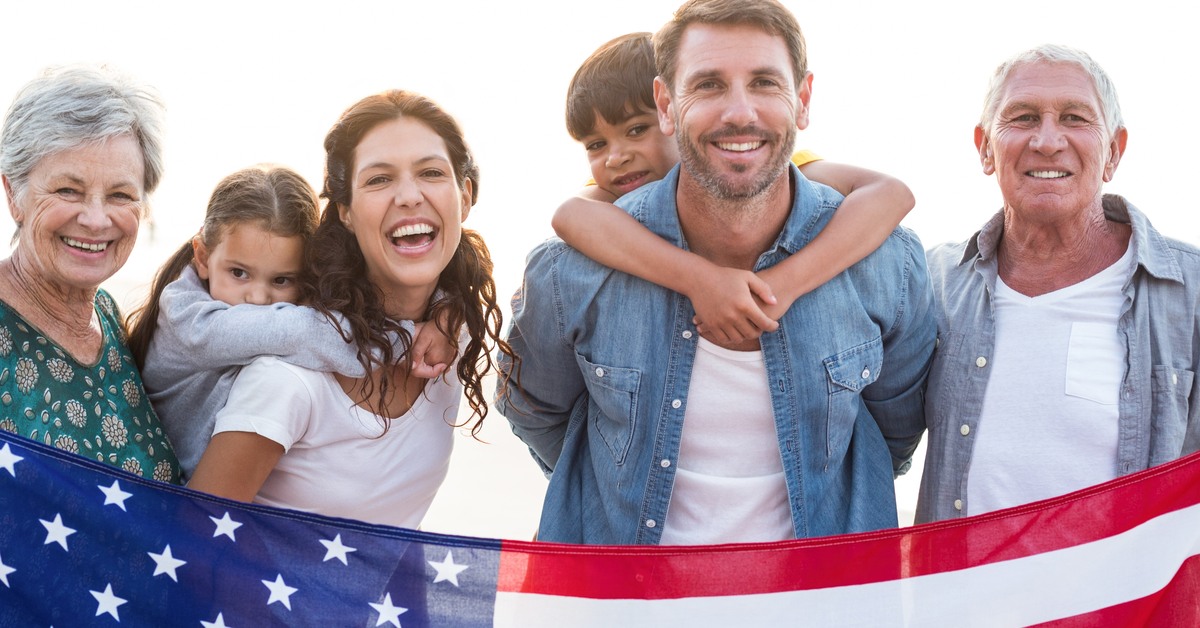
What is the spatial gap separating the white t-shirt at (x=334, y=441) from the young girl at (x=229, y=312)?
0.23 feet

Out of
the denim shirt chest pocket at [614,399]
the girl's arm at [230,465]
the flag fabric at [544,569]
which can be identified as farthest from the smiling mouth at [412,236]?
the flag fabric at [544,569]

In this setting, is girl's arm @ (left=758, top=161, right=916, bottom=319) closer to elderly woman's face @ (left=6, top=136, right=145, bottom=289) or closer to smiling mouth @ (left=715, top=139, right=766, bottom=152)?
smiling mouth @ (left=715, top=139, right=766, bottom=152)

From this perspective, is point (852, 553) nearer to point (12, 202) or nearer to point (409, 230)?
point (409, 230)

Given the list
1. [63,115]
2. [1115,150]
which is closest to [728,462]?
[1115,150]

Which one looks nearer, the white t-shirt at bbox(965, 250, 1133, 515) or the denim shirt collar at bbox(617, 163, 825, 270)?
the white t-shirt at bbox(965, 250, 1133, 515)

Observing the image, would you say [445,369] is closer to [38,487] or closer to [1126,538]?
[38,487]

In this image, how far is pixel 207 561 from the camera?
2.36 meters

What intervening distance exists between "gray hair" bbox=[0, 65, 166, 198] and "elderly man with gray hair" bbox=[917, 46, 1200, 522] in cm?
229

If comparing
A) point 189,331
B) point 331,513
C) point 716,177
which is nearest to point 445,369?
point 331,513

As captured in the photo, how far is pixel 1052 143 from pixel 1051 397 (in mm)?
688

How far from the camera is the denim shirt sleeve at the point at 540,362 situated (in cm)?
309

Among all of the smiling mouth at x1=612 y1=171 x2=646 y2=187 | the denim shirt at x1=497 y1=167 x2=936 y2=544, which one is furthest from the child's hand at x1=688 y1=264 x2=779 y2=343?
the smiling mouth at x1=612 y1=171 x2=646 y2=187

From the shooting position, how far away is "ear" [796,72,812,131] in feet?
10.0

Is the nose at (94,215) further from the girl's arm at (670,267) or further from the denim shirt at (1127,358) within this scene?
the denim shirt at (1127,358)
